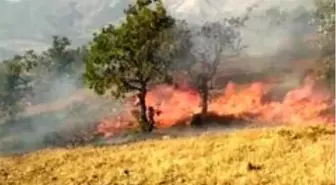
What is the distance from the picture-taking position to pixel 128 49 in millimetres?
60656

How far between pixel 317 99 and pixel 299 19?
3377 inches

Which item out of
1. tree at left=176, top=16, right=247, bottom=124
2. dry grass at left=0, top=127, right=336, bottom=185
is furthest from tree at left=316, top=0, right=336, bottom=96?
tree at left=176, top=16, right=247, bottom=124

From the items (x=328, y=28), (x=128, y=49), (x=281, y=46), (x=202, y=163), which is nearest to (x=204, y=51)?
(x=128, y=49)

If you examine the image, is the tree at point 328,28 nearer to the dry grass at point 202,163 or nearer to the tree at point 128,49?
the dry grass at point 202,163

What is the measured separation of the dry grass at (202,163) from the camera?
87.2 ft

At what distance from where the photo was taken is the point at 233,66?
13612 centimetres

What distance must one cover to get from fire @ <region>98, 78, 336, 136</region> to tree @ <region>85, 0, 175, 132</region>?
21.1 meters

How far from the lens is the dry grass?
26578 mm

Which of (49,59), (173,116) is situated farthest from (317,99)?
(49,59)

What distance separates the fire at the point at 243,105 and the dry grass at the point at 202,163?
40538 mm

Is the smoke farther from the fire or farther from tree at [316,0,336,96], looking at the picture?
tree at [316,0,336,96]

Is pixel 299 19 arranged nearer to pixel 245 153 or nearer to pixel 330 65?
pixel 330 65

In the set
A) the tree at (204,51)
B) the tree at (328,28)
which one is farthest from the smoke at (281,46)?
the tree at (328,28)

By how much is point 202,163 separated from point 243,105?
222 ft
